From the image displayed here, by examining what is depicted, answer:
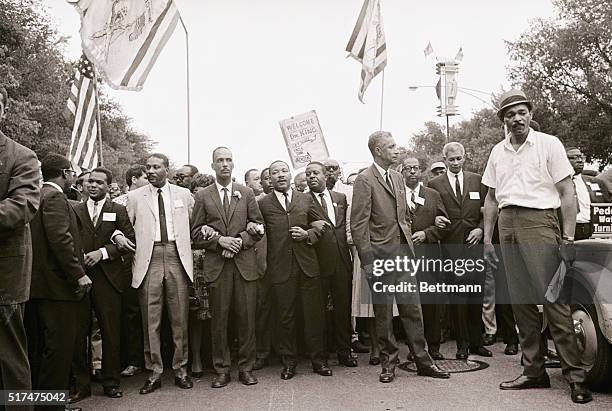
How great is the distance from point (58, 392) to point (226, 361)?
1754 mm

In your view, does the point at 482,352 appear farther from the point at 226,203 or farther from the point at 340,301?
the point at 226,203

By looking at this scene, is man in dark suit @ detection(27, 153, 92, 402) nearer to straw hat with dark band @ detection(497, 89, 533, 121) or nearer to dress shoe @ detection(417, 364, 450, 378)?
dress shoe @ detection(417, 364, 450, 378)

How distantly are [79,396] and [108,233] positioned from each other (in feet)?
5.01

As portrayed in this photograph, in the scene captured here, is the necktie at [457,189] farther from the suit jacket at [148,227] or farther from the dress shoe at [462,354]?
the suit jacket at [148,227]

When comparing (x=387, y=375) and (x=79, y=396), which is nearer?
(x=79, y=396)

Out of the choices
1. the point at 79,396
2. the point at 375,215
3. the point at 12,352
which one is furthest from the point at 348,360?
the point at 12,352

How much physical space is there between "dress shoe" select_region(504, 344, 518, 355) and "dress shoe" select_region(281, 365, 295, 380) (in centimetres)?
246

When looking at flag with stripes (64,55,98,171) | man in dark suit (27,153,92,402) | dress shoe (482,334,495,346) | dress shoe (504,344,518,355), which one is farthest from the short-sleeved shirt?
flag with stripes (64,55,98,171)

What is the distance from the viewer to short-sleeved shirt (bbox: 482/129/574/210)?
Result: 19.4ft

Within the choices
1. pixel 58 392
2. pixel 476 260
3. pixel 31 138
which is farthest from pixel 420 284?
pixel 31 138

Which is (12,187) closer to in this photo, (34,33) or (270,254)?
(270,254)

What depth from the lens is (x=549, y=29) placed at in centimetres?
3369

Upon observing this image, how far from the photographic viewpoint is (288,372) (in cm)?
701

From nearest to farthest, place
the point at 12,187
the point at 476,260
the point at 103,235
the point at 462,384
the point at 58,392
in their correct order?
1. the point at 12,187
2. the point at 58,392
3. the point at 462,384
4. the point at 103,235
5. the point at 476,260
